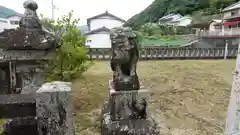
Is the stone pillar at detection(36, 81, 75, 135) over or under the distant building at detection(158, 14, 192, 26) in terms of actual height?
under

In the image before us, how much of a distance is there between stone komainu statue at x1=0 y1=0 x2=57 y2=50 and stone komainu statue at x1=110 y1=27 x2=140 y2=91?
0.66m

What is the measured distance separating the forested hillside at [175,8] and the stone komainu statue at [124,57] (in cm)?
3369

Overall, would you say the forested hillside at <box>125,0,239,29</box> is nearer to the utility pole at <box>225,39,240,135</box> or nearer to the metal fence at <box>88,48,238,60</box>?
the metal fence at <box>88,48,238,60</box>

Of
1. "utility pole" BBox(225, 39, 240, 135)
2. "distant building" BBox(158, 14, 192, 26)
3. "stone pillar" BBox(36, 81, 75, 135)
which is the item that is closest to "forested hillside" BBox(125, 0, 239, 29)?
"distant building" BBox(158, 14, 192, 26)

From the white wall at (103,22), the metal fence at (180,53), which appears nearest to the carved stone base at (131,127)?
the metal fence at (180,53)

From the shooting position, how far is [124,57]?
2221mm

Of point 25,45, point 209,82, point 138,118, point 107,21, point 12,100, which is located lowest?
point 209,82

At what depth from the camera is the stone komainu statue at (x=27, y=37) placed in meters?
2.11

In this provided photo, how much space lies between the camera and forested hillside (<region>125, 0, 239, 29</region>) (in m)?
33.2

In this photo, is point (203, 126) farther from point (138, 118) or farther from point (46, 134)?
point (46, 134)

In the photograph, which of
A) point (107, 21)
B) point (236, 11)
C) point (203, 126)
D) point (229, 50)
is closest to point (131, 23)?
point (107, 21)

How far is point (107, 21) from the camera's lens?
29781mm

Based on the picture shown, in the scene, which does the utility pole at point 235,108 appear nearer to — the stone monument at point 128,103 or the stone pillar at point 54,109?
the stone monument at point 128,103

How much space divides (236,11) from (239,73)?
84.2 feet
